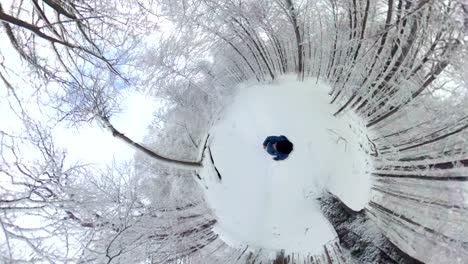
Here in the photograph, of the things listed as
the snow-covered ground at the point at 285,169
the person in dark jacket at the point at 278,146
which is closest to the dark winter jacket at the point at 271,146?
the person in dark jacket at the point at 278,146

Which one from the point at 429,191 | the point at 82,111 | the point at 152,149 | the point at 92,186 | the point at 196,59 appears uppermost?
the point at 196,59

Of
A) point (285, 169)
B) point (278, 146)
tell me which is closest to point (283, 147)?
point (278, 146)

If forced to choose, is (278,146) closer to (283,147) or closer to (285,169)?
(283,147)

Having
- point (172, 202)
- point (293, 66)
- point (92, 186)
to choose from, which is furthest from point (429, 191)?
point (92, 186)

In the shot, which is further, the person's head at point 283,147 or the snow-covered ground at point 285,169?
the snow-covered ground at point 285,169

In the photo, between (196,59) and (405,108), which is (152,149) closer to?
(196,59)

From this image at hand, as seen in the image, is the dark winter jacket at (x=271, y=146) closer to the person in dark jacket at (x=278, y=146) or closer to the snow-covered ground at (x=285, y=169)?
the person in dark jacket at (x=278, y=146)
